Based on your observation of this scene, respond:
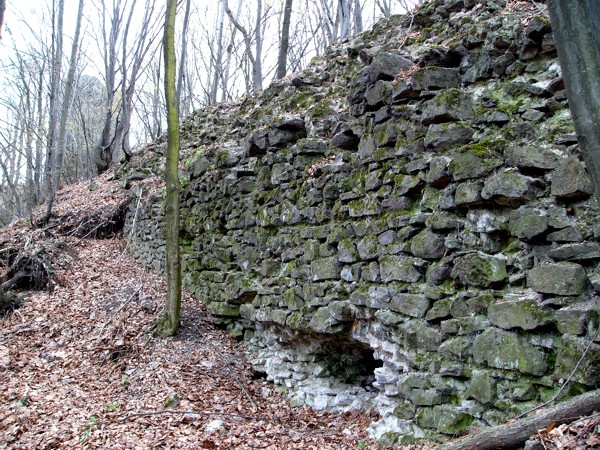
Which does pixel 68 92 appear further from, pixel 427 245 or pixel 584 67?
pixel 584 67

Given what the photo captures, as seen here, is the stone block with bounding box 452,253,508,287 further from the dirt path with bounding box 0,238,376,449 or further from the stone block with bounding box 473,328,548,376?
the dirt path with bounding box 0,238,376,449

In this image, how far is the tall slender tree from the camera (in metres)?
7.03

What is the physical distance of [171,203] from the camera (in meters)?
7.23

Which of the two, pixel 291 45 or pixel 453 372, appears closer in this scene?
pixel 453 372

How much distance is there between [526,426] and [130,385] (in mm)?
4739

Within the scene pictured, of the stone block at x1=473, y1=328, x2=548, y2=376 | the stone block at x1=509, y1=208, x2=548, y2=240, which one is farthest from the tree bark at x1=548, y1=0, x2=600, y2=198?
the stone block at x1=473, y1=328, x2=548, y2=376

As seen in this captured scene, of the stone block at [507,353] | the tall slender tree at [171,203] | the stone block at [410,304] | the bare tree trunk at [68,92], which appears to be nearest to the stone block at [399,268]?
the stone block at [410,304]

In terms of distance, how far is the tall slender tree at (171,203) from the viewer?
703 centimetres

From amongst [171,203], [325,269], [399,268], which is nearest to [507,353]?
[399,268]

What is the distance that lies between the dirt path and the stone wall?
1.63 feet

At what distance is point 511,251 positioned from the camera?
12.3 feet

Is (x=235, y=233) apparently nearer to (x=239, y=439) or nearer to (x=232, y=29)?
(x=239, y=439)

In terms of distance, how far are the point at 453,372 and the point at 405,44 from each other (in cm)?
425

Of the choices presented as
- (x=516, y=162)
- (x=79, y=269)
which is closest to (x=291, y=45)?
(x=79, y=269)
